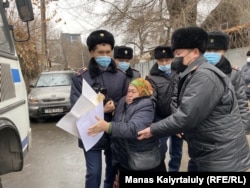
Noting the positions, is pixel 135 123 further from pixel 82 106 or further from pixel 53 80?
pixel 53 80

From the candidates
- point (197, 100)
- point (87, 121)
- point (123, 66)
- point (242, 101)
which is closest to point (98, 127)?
point (87, 121)

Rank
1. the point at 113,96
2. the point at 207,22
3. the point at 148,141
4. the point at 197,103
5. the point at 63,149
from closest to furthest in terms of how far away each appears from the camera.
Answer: the point at 197,103, the point at 148,141, the point at 113,96, the point at 63,149, the point at 207,22

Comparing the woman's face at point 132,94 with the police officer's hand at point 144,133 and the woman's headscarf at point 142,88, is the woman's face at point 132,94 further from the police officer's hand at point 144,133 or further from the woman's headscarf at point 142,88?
the police officer's hand at point 144,133

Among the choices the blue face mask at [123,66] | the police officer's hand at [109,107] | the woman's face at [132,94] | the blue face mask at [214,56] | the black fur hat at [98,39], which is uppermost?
the black fur hat at [98,39]

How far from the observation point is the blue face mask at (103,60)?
3055 mm

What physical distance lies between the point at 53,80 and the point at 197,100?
882 centimetres

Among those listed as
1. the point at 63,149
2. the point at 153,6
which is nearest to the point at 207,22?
the point at 153,6

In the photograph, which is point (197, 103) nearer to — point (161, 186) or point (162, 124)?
point (162, 124)

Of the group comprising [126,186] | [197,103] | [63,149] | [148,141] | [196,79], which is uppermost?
[196,79]

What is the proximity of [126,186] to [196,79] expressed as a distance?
0.94 m

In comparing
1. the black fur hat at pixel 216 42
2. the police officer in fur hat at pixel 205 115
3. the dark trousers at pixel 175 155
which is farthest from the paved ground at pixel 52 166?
the police officer in fur hat at pixel 205 115

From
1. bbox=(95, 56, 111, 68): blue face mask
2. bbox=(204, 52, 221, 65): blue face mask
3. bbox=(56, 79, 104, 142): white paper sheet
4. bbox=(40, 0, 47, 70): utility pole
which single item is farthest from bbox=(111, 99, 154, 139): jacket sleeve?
bbox=(40, 0, 47, 70): utility pole

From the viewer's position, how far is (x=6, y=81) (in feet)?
9.81

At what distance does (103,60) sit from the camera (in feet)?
10.0
